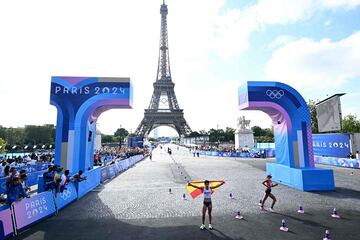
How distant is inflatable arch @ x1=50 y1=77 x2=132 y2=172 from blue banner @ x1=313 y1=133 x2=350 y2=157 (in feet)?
89.8

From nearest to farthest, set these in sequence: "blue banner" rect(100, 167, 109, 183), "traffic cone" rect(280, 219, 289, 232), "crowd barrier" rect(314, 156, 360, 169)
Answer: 1. "traffic cone" rect(280, 219, 289, 232)
2. "blue banner" rect(100, 167, 109, 183)
3. "crowd barrier" rect(314, 156, 360, 169)

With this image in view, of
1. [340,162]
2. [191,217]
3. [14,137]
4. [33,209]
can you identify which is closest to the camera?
[33,209]

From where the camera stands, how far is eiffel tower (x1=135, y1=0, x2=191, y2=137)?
7425 cm

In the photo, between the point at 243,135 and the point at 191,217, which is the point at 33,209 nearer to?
the point at 191,217

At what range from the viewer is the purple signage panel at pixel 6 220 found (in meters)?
6.52

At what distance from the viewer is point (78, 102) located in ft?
43.1

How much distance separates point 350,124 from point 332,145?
23.3 meters

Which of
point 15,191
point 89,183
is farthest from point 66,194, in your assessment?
point 89,183

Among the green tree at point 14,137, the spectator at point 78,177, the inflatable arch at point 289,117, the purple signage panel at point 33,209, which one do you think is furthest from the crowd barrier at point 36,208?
the green tree at point 14,137

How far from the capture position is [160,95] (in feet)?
257

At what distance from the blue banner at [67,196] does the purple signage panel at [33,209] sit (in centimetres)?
52

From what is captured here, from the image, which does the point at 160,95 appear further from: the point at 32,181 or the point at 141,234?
the point at 141,234

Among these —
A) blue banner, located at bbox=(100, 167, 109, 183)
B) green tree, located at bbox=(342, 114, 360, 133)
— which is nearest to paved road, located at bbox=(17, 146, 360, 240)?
blue banner, located at bbox=(100, 167, 109, 183)

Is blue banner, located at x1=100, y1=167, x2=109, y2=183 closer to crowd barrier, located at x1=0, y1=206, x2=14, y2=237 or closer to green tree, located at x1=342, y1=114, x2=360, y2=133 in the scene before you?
crowd barrier, located at x1=0, y1=206, x2=14, y2=237
